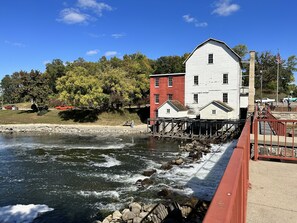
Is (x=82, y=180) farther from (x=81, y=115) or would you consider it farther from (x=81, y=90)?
(x=81, y=115)

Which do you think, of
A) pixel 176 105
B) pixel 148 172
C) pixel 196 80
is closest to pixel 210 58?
pixel 196 80

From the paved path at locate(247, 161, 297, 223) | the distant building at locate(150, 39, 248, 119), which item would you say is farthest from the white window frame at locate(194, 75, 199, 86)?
the paved path at locate(247, 161, 297, 223)

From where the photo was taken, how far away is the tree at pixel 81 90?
4154 cm

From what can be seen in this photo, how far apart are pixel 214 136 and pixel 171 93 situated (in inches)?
363

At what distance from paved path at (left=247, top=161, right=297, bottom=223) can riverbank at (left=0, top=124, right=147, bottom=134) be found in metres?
30.7

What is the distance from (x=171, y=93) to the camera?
3666 cm

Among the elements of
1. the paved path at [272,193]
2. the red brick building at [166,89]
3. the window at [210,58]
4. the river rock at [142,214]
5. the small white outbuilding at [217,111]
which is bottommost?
the river rock at [142,214]

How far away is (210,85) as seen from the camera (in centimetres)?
3319

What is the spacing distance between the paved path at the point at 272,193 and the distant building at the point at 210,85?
81.9 feet

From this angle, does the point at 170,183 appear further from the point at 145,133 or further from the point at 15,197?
the point at 145,133

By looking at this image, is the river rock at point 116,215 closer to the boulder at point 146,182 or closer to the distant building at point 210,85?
the boulder at point 146,182

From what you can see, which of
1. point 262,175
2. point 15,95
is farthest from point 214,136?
point 15,95

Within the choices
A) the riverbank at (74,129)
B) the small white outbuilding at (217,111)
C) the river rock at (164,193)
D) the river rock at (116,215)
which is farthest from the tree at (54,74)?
the river rock at (116,215)

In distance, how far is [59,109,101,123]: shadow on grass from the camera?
150 ft
